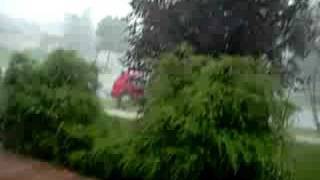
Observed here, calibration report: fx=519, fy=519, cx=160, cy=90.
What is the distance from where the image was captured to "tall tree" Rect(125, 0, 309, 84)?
21.8 feet

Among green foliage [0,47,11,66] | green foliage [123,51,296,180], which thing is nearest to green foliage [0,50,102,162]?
green foliage [123,51,296,180]

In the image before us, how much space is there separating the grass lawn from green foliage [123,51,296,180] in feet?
3.53

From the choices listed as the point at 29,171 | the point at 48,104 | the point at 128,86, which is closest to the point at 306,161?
the point at 128,86

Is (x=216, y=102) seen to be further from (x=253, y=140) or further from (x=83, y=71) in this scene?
(x=83, y=71)

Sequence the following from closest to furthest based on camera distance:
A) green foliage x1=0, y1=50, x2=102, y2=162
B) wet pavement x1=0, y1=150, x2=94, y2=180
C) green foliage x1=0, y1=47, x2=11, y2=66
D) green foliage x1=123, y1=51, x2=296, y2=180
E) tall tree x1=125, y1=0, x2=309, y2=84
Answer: green foliage x1=123, y1=51, x2=296, y2=180
wet pavement x1=0, y1=150, x2=94, y2=180
green foliage x1=0, y1=50, x2=102, y2=162
tall tree x1=125, y1=0, x2=309, y2=84
green foliage x1=0, y1=47, x2=11, y2=66

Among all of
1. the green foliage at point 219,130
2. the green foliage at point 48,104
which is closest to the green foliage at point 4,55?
the green foliage at point 48,104

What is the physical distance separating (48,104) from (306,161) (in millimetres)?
3373

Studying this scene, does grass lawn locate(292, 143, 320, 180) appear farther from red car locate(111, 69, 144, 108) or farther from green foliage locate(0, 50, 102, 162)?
green foliage locate(0, 50, 102, 162)

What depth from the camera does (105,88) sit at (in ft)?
27.9

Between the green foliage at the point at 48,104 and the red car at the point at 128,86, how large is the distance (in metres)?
0.92

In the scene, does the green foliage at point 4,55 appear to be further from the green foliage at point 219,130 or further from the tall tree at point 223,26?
the green foliage at point 219,130

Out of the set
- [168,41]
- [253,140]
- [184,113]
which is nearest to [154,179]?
[184,113]

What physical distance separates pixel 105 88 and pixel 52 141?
2.65 m

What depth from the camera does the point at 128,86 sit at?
7918mm
